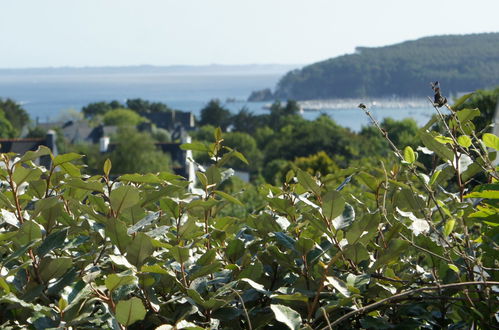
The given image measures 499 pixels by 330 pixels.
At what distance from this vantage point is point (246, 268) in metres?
1.25

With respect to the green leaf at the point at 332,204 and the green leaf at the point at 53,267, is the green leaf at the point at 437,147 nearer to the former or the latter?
the green leaf at the point at 332,204

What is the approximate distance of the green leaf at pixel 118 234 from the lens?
1171mm

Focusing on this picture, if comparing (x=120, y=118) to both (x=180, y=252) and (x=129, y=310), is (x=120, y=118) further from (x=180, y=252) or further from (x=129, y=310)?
(x=129, y=310)

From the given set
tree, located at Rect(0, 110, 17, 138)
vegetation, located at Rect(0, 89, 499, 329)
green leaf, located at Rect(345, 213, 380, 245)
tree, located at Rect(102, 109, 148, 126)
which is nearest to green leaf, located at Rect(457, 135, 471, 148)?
vegetation, located at Rect(0, 89, 499, 329)

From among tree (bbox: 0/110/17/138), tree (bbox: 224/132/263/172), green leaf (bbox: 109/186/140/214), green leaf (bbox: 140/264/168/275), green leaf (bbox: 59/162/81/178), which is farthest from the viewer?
tree (bbox: 0/110/17/138)

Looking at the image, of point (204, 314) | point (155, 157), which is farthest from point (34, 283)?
point (155, 157)

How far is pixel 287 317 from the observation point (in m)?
1.07

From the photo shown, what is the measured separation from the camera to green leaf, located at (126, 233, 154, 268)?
116cm

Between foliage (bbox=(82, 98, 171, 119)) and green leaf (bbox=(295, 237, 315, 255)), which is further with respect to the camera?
foliage (bbox=(82, 98, 171, 119))

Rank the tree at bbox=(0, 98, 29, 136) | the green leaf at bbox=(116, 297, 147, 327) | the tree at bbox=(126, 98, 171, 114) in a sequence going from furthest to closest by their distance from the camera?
the tree at bbox=(126, 98, 171, 114) < the tree at bbox=(0, 98, 29, 136) < the green leaf at bbox=(116, 297, 147, 327)

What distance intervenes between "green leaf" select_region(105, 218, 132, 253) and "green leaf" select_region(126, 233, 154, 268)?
0.02m

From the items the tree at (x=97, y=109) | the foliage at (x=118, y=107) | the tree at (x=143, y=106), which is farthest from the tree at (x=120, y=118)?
the tree at (x=97, y=109)

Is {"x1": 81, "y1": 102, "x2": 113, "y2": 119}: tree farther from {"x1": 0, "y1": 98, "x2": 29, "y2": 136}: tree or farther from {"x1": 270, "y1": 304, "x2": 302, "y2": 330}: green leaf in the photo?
{"x1": 270, "y1": 304, "x2": 302, "y2": 330}: green leaf

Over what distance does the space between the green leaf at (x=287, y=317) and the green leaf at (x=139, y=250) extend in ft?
0.81
